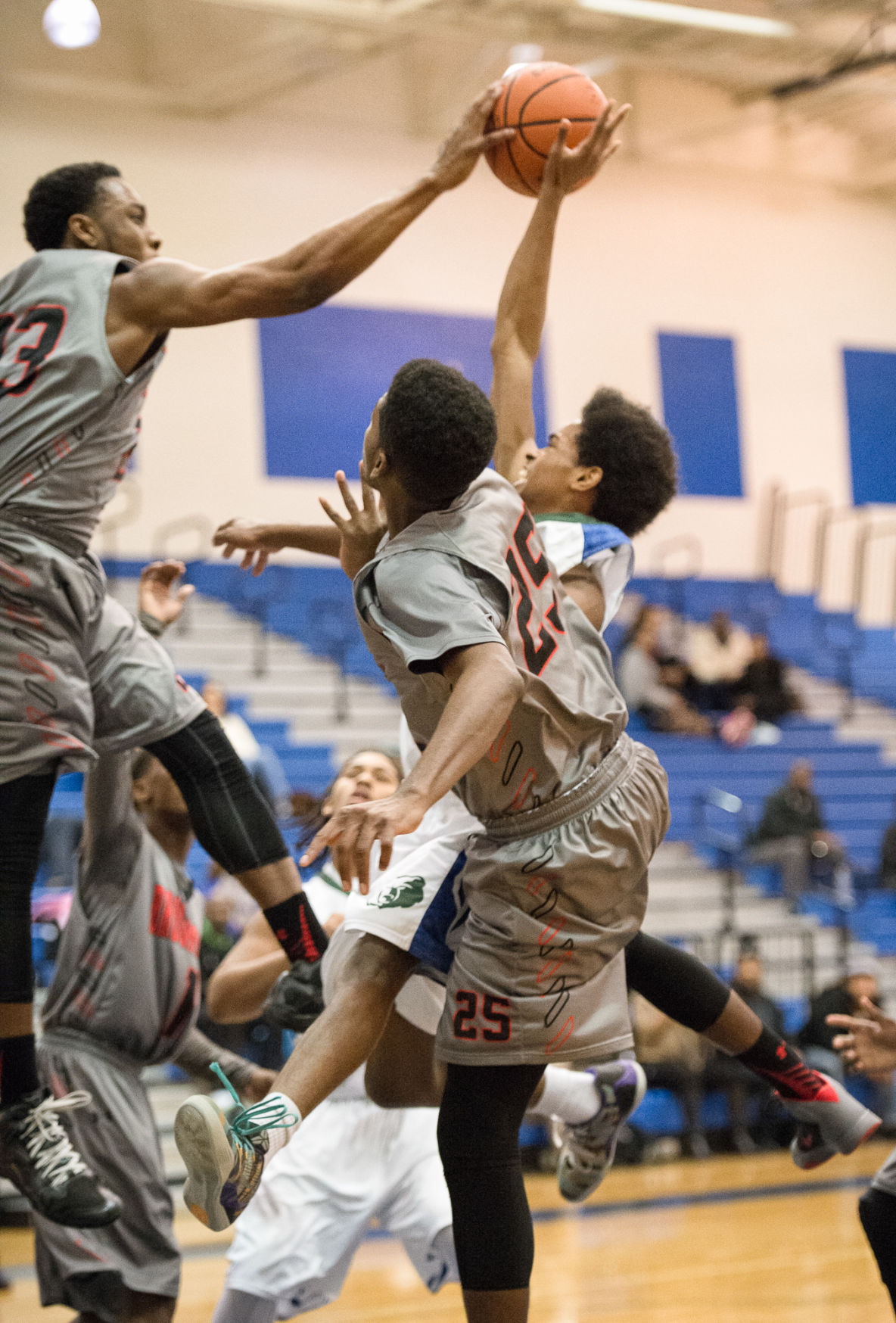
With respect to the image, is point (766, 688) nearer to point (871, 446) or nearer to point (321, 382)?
point (871, 446)

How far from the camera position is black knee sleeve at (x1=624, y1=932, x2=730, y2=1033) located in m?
3.21

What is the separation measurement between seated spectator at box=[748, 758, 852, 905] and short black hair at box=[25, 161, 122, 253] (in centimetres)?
812

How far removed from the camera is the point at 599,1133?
3.66 metres

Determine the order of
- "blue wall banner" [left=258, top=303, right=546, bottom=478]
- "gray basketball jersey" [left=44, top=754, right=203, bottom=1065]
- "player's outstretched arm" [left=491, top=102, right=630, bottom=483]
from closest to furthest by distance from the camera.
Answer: "player's outstretched arm" [left=491, top=102, right=630, bottom=483], "gray basketball jersey" [left=44, top=754, right=203, bottom=1065], "blue wall banner" [left=258, top=303, right=546, bottom=478]

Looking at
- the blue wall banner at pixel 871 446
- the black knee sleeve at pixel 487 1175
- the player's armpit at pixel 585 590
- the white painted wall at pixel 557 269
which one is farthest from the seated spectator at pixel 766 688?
the black knee sleeve at pixel 487 1175

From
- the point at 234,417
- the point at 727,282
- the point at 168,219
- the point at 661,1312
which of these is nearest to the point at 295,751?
the point at 234,417

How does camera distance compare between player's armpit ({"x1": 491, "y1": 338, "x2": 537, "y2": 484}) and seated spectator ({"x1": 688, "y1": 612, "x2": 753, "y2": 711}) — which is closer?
player's armpit ({"x1": 491, "y1": 338, "x2": 537, "y2": 484})

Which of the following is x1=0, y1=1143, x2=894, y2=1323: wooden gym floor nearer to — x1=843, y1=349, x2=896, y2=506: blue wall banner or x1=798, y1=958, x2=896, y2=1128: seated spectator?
x1=798, y1=958, x2=896, y2=1128: seated spectator

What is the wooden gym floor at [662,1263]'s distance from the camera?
465cm

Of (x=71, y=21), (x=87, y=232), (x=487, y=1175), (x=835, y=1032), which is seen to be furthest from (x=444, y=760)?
(x=71, y=21)

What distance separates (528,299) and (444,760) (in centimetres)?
158

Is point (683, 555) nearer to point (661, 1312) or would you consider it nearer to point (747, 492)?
point (747, 492)

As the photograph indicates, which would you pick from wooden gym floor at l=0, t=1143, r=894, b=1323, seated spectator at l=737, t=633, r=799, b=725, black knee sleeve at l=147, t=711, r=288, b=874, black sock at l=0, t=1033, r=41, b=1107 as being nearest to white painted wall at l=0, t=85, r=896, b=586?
seated spectator at l=737, t=633, r=799, b=725

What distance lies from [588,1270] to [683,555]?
35.8 feet
